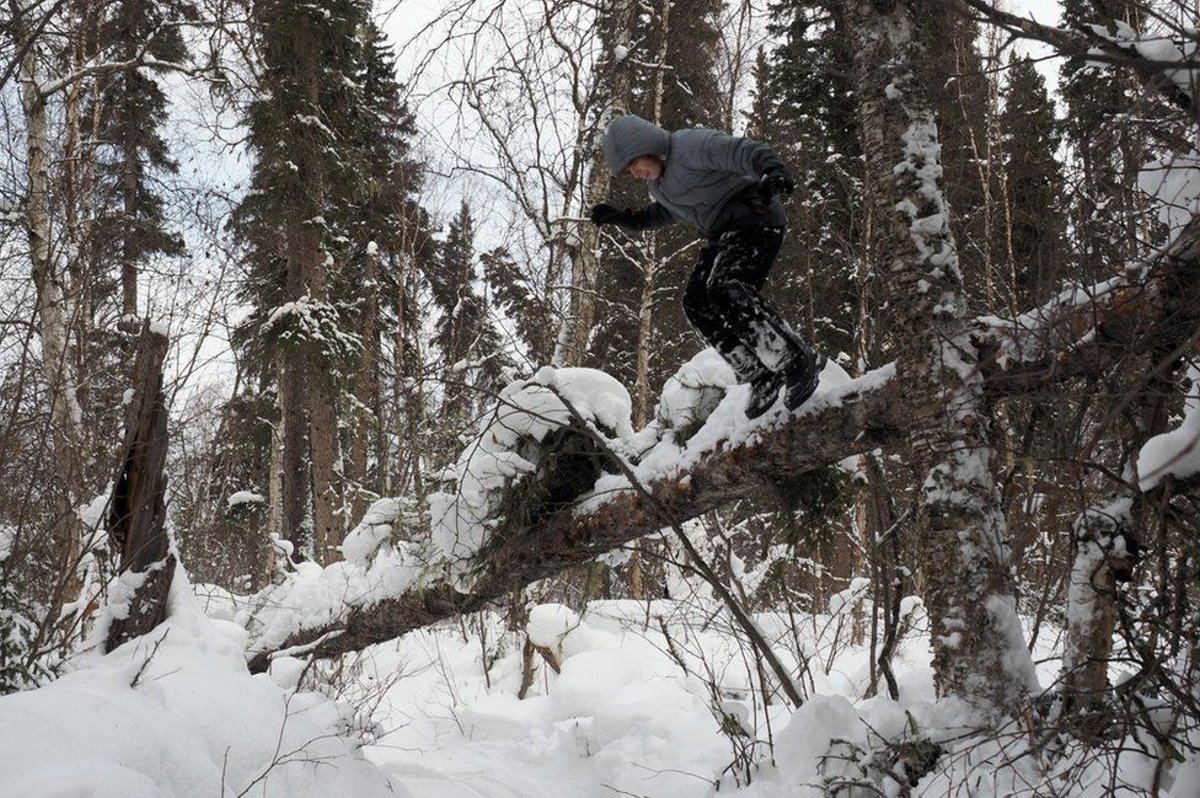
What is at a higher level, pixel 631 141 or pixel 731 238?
pixel 631 141

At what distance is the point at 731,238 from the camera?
3.66 m

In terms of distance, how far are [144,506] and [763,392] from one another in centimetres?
319

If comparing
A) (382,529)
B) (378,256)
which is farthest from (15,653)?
(378,256)

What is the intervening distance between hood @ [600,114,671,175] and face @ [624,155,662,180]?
3cm

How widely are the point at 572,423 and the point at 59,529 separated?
372cm

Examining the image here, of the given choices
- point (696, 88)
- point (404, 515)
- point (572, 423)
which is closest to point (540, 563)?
point (572, 423)

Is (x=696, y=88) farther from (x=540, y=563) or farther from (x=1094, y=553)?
(x=1094, y=553)

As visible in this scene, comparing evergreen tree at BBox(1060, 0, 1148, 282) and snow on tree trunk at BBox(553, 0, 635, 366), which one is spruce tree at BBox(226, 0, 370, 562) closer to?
snow on tree trunk at BBox(553, 0, 635, 366)

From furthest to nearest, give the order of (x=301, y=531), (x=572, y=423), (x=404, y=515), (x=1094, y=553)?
(x=301, y=531) → (x=404, y=515) → (x=572, y=423) → (x=1094, y=553)

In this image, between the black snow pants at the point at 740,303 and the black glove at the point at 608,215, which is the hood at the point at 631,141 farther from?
the black snow pants at the point at 740,303

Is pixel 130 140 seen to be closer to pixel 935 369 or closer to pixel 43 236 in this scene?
pixel 43 236

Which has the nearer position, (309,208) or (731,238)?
(731,238)

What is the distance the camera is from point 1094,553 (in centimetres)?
259

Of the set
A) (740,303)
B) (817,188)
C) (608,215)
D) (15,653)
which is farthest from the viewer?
(817,188)
